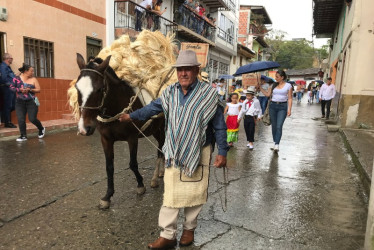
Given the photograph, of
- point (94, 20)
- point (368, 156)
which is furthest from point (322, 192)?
point (94, 20)

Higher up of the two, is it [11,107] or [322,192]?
[11,107]

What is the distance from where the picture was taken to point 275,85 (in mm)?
6656

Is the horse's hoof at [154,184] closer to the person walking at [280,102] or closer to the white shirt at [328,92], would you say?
the person walking at [280,102]

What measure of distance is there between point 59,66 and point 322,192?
29.8 feet

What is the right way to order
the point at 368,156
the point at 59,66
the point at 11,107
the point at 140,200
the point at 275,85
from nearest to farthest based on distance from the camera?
the point at 140,200, the point at 368,156, the point at 275,85, the point at 11,107, the point at 59,66

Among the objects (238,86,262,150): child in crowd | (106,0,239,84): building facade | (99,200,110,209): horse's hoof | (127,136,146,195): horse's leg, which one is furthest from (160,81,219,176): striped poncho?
(106,0,239,84): building facade

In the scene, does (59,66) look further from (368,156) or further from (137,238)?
(368,156)

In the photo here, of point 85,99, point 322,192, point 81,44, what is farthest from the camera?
point 81,44

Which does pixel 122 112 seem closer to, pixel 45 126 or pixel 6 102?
pixel 45 126

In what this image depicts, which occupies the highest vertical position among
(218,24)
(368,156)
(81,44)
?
(218,24)

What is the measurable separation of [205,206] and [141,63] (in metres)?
2.01

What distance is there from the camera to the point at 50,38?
374 inches

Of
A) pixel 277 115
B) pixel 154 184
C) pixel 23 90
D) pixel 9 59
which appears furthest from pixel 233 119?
pixel 9 59

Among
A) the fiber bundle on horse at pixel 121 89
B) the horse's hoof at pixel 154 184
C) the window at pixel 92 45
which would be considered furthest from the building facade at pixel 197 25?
the horse's hoof at pixel 154 184
